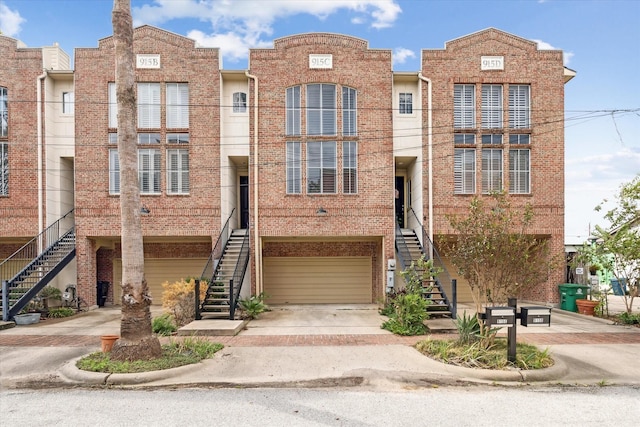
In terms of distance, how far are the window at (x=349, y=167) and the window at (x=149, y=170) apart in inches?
267

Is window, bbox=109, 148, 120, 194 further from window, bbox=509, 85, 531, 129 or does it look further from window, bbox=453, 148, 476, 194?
window, bbox=509, 85, 531, 129

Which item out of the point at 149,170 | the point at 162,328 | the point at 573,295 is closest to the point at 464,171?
the point at 573,295

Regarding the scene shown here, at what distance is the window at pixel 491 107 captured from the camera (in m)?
15.0

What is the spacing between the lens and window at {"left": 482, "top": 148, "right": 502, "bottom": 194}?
15.0 m

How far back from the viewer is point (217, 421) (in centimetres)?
517

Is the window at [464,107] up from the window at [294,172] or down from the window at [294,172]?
up

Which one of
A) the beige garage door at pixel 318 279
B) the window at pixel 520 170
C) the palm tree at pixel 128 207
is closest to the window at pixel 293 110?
the beige garage door at pixel 318 279

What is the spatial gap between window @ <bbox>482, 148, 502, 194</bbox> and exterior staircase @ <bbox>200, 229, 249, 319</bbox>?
8.96 meters

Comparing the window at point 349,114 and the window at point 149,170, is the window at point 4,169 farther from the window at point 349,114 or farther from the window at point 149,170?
the window at point 349,114

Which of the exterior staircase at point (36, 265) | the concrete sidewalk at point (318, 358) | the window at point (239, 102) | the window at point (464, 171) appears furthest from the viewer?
the window at point (239, 102)

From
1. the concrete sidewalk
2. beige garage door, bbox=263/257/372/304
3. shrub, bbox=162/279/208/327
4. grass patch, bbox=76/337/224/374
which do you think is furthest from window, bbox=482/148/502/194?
grass patch, bbox=76/337/224/374

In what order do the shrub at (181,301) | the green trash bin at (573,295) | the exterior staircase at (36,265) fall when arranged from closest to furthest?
the shrub at (181,301) → the exterior staircase at (36,265) → the green trash bin at (573,295)

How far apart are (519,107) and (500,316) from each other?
1071cm

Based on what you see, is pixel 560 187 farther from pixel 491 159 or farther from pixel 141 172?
pixel 141 172
